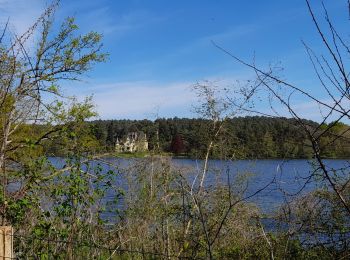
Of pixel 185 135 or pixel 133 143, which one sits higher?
pixel 185 135

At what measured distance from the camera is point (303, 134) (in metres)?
2.72

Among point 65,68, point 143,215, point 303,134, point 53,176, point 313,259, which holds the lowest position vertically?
point 313,259

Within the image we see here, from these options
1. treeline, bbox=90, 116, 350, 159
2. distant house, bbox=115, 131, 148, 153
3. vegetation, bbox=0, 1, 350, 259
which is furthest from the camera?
distant house, bbox=115, 131, 148, 153

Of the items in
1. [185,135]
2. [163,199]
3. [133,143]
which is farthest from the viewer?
[133,143]

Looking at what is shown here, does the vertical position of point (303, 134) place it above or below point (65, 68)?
below

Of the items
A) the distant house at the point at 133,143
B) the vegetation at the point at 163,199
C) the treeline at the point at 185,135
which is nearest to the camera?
the vegetation at the point at 163,199

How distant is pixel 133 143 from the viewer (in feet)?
37.3

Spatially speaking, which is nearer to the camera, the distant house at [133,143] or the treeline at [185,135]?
the treeline at [185,135]

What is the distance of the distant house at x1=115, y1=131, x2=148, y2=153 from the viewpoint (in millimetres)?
10914

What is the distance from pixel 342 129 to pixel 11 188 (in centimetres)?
688

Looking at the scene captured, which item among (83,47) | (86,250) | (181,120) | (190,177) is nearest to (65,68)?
(83,47)

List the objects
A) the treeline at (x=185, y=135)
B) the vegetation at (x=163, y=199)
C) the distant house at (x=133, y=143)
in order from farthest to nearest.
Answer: the distant house at (x=133, y=143) < the treeline at (x=185, y=135) < the vegetation at (x=163, y=199)

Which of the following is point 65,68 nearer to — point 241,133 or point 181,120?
point 181,120

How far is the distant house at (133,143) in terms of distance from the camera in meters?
10.9
